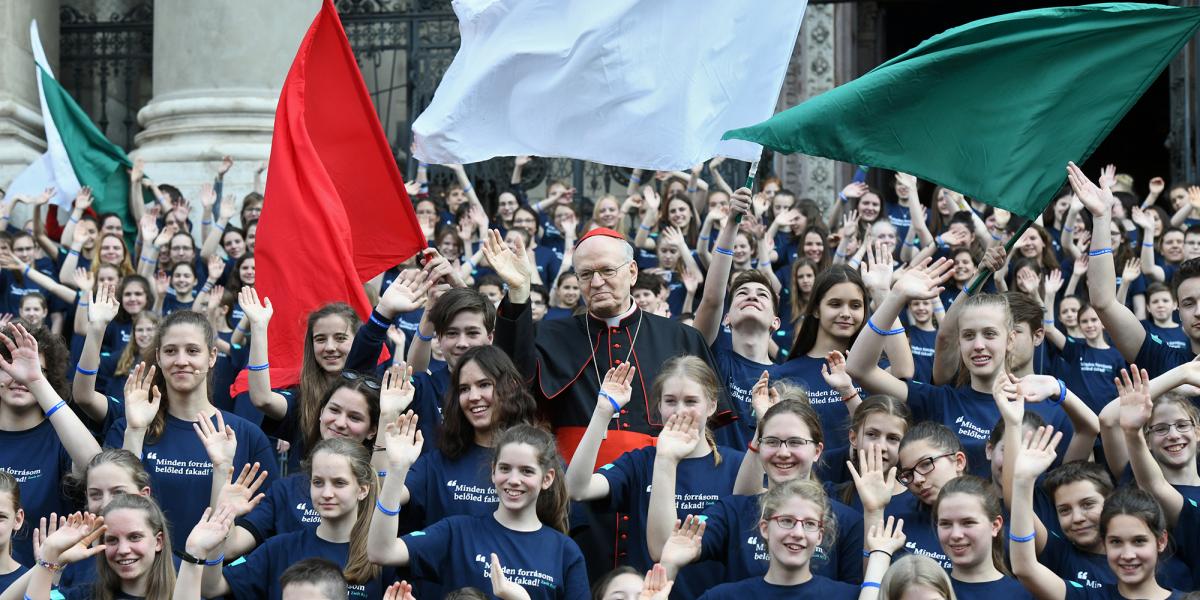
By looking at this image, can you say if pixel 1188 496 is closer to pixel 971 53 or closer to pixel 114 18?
pixel 971 53

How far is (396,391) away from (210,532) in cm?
101

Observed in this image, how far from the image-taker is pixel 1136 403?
265 inches

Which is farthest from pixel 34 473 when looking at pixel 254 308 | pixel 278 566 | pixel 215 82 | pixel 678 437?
pixel 215 82

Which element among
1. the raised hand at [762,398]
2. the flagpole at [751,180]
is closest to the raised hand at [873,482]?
the raised hand at [762,398]

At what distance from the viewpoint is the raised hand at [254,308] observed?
8156mm

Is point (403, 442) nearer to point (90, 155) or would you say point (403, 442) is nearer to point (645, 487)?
point (645, 487)

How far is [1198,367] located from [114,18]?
1539 cm

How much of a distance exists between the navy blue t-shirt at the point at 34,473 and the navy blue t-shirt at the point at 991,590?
11.0 feet

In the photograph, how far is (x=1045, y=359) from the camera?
388 inches

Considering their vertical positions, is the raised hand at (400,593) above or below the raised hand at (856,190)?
below

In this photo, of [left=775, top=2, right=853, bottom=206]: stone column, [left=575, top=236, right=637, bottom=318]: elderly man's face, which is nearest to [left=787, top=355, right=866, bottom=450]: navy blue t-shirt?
Result: [left=575, top=236, right=637, bottom=318]: elderly man's face

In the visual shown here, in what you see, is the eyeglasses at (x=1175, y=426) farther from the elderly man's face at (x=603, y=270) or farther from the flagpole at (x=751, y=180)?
the elderly man's face at (x=603, y=270)

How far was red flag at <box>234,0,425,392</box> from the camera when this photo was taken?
9.00 metres

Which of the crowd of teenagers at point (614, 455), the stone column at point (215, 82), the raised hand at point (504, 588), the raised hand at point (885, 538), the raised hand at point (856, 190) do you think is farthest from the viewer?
the stone column at point (215, 82)
